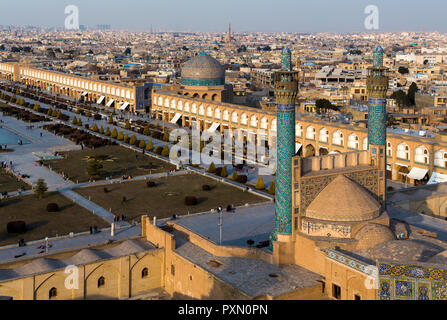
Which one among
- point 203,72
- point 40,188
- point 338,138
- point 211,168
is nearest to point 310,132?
point 338,138

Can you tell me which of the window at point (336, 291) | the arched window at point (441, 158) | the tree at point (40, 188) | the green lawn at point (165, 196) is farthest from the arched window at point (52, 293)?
the arched window at point (441, 158)

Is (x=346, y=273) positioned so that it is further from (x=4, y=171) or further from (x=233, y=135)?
(x=233, y=135)

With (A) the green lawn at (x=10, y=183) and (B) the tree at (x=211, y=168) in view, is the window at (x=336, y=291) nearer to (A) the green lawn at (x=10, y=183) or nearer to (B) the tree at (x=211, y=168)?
(B) the tree at (x=211, y=168)

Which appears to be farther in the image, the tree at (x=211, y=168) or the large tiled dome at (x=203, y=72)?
the large tiled dome at (x=203, y=72)

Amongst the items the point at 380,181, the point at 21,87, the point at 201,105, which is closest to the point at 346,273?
the point at 380,181

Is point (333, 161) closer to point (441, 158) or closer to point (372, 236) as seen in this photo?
point (372, 236)

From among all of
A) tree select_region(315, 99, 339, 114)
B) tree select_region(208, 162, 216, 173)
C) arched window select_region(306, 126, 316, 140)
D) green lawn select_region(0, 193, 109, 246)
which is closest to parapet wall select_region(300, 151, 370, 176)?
green lawn select_region(0, 193, 109, 246)
